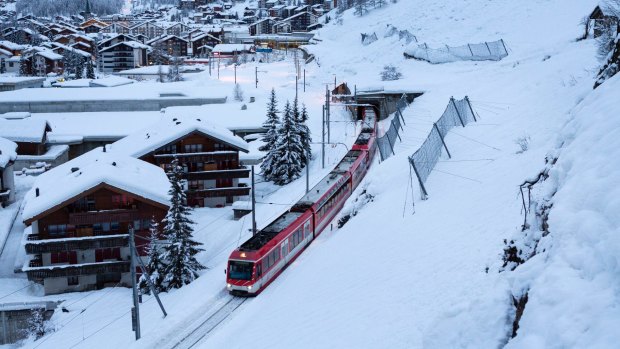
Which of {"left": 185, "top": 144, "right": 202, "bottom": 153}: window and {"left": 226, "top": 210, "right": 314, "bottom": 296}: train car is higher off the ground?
{"left": 185, "top": 144, "right": 202, "bottom": 153}: window

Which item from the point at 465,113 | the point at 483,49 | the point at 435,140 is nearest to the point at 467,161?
the point at 435,140

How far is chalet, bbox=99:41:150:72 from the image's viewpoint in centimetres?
13312

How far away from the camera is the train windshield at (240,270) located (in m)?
24.8

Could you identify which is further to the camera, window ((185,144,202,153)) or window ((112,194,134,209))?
window ((185,144,202,153))

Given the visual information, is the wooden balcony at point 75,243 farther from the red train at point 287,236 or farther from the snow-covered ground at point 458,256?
the red train at point 287,236

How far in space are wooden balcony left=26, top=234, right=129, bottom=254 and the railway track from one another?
35.4 feet

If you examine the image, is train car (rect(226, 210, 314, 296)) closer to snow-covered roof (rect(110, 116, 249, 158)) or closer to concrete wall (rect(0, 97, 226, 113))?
snow-covered roof (rect(110, 116, 249, 158))

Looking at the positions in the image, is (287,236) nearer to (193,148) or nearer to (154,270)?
(154,270)

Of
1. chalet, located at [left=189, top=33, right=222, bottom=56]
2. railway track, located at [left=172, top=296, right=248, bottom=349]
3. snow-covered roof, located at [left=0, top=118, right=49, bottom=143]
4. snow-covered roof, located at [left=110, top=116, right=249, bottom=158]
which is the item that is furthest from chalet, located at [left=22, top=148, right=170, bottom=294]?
chalet, located at [left=189, top=33, right=222, bottom=56]

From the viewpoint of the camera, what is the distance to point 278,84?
93.2m

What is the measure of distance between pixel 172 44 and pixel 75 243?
430ft

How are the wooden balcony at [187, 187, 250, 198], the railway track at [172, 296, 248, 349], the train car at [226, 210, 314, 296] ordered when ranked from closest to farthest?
the railway track at [172, 296, 248, 349]
the train car at [226, 210, 314, 296]
the wooden balcony at [187, 187, 250, 198]

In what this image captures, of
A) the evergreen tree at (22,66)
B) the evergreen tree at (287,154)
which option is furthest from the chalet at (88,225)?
the evergreen tree at (22,66)

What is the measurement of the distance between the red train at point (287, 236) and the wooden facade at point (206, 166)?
9.97 metres
